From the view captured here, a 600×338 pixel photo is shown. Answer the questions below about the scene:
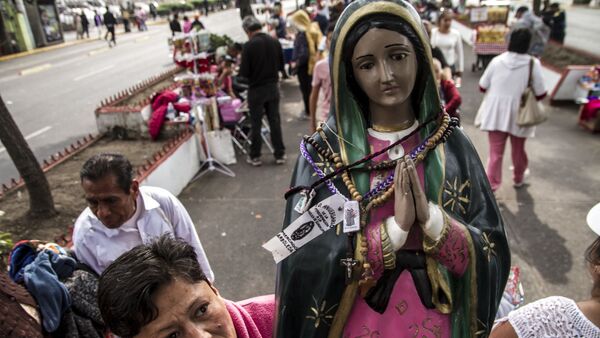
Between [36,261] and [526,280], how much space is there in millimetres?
3573

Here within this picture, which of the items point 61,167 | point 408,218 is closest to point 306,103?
point 61,167

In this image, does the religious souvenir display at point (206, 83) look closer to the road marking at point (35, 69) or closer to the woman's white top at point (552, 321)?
the woman's white top at point (552, 321)

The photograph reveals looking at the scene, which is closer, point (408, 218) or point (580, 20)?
point (408, 218)

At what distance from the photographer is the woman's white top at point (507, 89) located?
4512 millimetres

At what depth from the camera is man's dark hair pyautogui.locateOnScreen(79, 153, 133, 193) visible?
2117 mm

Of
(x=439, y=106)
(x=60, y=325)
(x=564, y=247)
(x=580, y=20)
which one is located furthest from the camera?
(x=580, y=20)

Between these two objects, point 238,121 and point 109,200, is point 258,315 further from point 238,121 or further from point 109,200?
point 238,121

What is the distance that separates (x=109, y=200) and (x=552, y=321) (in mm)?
1958

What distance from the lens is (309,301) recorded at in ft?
4.84

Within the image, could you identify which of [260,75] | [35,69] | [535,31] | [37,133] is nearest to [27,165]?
[260,75]

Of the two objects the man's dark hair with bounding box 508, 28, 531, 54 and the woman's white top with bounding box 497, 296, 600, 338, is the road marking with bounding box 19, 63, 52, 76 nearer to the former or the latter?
the man's dark hair with bounding box 508, 28, 531, 54

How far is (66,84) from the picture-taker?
13.9m

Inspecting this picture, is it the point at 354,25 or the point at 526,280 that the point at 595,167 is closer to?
the point at 526,280

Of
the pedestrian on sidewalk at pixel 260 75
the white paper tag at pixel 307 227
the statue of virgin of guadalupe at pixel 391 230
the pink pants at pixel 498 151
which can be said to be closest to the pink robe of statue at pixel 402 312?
the statue of virgin of guadalupe at pixel 391 230
